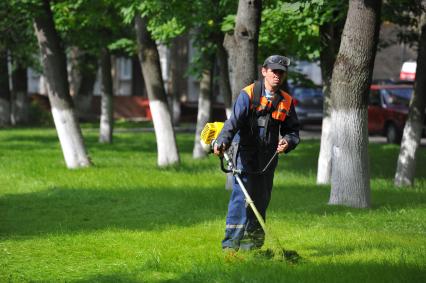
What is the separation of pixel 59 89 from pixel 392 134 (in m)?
14.3

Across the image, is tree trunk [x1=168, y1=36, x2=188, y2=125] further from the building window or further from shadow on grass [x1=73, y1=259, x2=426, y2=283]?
shadow on grass [x1=73, y1=259, x2=426, y2=283]

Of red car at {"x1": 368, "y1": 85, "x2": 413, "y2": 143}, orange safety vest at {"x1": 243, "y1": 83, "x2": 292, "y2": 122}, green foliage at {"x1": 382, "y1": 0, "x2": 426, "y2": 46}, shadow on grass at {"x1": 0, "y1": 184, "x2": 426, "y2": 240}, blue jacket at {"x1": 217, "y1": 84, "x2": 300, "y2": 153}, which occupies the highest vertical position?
green foliage at {"x1": 382, "y1": 0, "x2": 426, "y2": 46}

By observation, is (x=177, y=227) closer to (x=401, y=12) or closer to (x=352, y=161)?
(x=352, y=161)

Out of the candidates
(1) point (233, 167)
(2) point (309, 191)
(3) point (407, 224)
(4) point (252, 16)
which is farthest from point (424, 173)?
(1) point (233, 167)

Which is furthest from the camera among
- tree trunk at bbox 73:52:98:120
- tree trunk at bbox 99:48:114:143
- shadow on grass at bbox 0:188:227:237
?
tree trunk at bbox 73:52:98:120

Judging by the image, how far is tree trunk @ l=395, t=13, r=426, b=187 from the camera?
17.9m

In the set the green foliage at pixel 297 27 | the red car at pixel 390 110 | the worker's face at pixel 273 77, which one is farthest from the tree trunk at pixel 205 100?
the worker's face at pixel 273 77

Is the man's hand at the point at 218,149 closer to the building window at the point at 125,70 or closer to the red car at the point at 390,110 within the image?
the red car at the point at 390,110

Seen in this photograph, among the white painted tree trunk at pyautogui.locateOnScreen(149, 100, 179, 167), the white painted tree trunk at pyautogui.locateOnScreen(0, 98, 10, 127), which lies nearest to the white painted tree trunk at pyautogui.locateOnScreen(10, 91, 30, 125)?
the white painted tree trunk at pyautogui.locateOnScreen(0, 98, 10, 127)

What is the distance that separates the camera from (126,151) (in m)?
27.0

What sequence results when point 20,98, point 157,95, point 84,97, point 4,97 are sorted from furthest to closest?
point 84,97 → point 20,98 → point 4,97 → point 157,95

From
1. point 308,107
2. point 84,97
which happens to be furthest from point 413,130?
point 84,97

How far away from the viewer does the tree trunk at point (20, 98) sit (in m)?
44.1

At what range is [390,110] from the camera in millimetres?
31531
